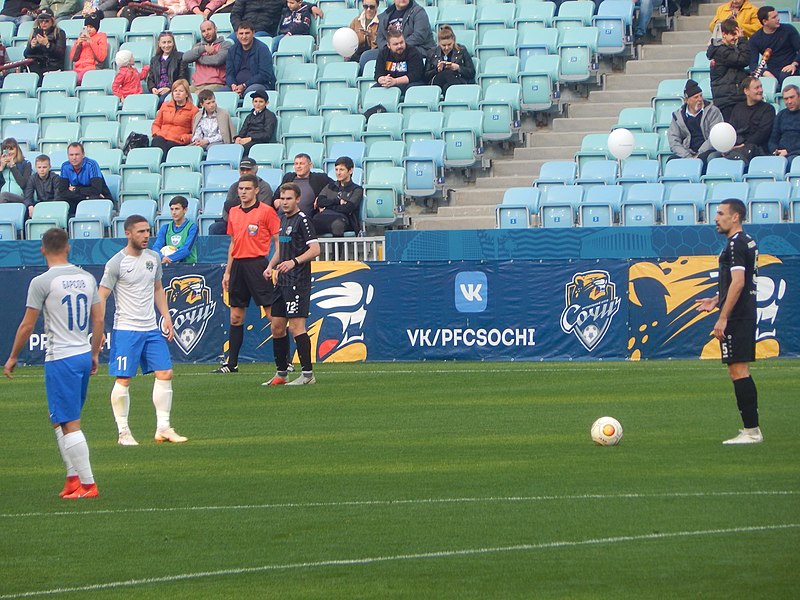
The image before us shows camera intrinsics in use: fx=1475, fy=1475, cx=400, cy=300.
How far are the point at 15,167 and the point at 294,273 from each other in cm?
969

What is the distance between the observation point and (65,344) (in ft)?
33.8

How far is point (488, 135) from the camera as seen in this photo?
24.7m

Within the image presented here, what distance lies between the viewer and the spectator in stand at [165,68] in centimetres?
2699

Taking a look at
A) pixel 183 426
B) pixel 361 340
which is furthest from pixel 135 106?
pixel 183 426

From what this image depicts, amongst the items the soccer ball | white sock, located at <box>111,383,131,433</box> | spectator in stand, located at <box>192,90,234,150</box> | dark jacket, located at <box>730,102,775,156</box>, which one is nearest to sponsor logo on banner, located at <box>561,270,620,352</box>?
dark jacket, located at <box>730,102,775,156</box>

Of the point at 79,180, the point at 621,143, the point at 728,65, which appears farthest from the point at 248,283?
the point at 728,65

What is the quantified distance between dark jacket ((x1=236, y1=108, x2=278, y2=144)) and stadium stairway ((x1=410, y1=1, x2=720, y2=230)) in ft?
11.0

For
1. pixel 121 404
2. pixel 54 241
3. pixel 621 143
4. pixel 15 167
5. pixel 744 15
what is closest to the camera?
pixel 54 241

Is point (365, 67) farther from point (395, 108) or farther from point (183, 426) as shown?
point (183, 426)

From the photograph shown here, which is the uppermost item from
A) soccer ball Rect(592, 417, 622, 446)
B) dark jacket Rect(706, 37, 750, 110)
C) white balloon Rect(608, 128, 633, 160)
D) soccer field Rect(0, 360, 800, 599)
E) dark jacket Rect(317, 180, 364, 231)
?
dark jacket Rect(706, 37, 750, 110)

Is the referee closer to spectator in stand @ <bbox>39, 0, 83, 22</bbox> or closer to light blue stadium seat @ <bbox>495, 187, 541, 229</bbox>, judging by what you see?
light blue stadium seat @ <bbox>495, 187, 541, 229</bbox>

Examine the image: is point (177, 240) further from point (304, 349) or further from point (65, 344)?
point (65, 344)

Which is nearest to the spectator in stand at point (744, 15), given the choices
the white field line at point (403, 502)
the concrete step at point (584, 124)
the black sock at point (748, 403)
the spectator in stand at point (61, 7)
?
the concrete step at point (584, 124)

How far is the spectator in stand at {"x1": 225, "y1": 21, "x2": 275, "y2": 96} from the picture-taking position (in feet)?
87.2
